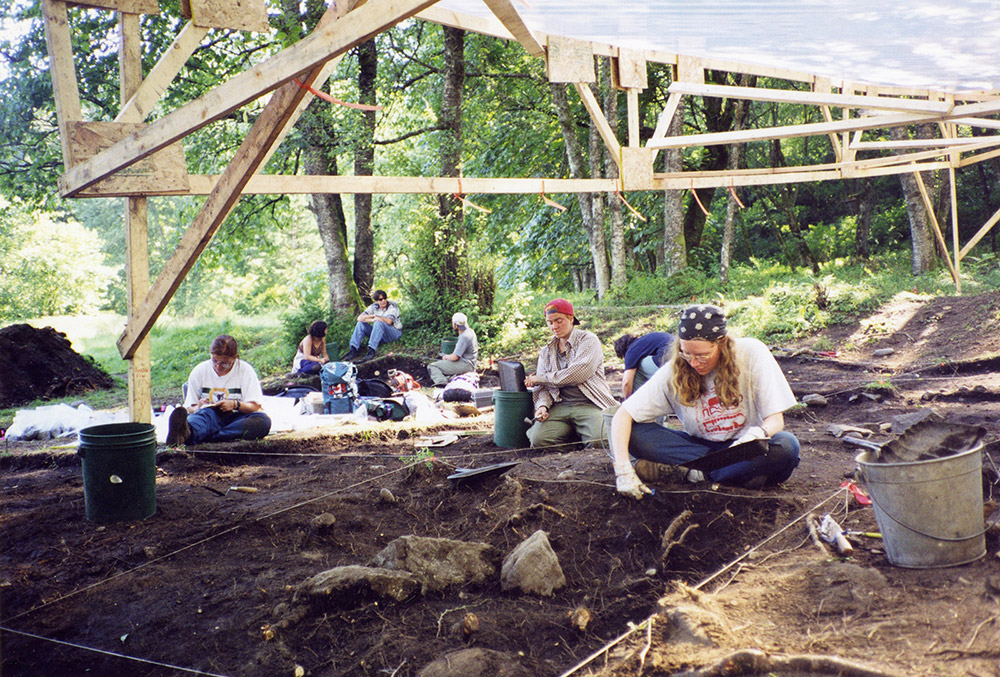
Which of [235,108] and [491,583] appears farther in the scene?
[235,108]

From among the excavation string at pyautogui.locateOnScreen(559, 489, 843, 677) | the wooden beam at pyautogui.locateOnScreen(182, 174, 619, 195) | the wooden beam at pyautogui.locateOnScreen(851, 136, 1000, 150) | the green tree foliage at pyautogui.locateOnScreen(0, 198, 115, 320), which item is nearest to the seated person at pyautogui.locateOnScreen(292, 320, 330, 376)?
the wooden beam at pyautogui.locateOnScreen(182, 174, 619, 195)

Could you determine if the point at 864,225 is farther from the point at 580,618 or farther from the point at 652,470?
the point at 580,618

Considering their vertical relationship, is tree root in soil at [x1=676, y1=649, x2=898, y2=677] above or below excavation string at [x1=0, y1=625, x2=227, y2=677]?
above

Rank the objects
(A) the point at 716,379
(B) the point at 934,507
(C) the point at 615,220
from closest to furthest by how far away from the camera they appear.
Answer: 1. (B) the point at 934,507
2. (A) the point at 716,379
3. (C) the point at 615,220

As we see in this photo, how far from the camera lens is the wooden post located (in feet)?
16.6

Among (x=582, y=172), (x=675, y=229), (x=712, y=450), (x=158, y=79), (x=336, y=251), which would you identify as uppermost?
(x=582, y=172)

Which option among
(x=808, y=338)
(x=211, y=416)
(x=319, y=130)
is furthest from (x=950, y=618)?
(x=319, y=130)

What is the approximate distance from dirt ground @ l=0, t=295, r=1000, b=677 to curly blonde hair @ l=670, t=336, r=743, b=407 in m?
0.54

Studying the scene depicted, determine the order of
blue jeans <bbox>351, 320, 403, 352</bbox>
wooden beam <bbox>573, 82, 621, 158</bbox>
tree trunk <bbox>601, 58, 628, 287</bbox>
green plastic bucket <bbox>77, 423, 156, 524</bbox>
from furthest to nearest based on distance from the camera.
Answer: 1. tree trunk <bbox>601, 58, 628, 287</bbox>
2. blue jeans <bbox>351, 320, 403, 352</bbox>
3. wooden beam <bbox>573, 82, 621, 158</bbox>
4. green plastic bucket <bbox>77, 423, 156, 524</bbox>

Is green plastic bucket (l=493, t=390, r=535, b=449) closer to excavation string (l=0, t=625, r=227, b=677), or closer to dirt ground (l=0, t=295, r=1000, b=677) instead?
dirt ground (l=0, t=295, r=1000, b=677)

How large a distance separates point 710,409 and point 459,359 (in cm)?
713

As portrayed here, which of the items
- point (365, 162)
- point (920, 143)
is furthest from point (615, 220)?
point (920, 143)

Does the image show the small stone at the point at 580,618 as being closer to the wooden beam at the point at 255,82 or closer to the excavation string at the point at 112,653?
the excavation string at the point at 112,653

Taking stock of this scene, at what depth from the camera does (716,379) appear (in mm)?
4086
